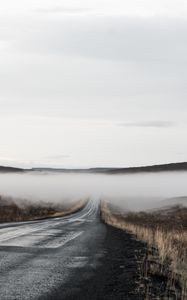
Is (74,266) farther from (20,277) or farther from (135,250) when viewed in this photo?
(135,250)

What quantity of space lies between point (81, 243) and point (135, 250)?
106 inches

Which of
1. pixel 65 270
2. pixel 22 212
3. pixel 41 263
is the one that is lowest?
pixel 65 270

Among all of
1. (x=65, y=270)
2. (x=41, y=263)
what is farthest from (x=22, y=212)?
(x=65, y=270)

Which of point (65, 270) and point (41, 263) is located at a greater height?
point (41, 263)

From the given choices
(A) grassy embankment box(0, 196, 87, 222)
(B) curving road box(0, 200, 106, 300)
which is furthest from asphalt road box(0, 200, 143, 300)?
(A) grassy embankment box(0, 196, 87, 222)

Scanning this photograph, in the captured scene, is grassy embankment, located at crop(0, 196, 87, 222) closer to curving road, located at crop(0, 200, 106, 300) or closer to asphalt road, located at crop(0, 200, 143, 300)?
curving road, located at crop(0, 200, 106, 300)

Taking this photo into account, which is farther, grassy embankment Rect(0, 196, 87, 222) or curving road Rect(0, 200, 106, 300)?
grassy embankment Rect(0, 196, 87, 222)

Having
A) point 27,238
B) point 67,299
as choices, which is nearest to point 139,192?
point 27,238

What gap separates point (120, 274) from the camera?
13.1 metres

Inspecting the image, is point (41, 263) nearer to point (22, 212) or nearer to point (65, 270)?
point (65, 270)

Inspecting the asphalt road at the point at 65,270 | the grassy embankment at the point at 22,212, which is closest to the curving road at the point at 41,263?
the asphalt road at the point at 65,270

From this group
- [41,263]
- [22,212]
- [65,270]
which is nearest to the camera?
[65,270]

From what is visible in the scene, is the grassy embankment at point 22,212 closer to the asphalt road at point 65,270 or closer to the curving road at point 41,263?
the curving road at point 41,263

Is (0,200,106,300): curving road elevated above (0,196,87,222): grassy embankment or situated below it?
below
